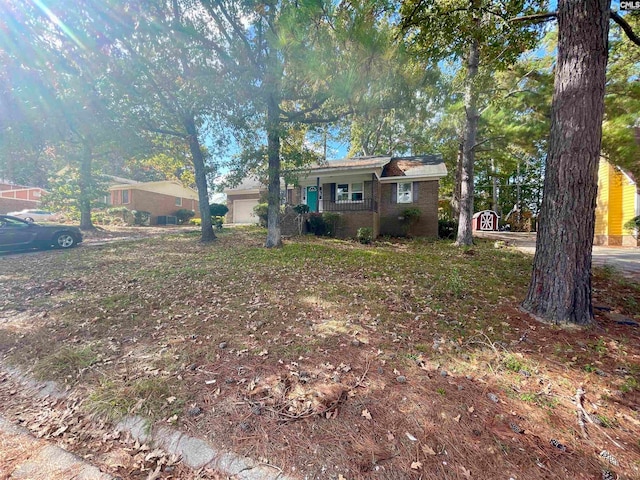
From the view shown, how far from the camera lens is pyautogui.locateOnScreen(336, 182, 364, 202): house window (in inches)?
646

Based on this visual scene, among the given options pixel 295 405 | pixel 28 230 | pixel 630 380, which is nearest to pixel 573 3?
pixel 630 380

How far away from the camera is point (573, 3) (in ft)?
11.5

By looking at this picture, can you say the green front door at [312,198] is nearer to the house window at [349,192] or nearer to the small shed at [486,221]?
the house window at [349,192]

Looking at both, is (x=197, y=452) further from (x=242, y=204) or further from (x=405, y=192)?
(x=242, y=204)

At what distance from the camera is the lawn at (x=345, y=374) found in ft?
6.38

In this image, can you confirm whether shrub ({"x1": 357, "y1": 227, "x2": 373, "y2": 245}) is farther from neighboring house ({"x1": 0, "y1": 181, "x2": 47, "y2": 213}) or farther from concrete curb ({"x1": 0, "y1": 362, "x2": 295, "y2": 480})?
neighboring house ({"x1": 0, "y1": 181, "x2": 47, "y2": 213})

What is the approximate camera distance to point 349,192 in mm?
16672

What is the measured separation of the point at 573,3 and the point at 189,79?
9.16 m

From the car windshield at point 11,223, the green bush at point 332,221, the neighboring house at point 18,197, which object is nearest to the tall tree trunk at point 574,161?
the green bush at point 332,221

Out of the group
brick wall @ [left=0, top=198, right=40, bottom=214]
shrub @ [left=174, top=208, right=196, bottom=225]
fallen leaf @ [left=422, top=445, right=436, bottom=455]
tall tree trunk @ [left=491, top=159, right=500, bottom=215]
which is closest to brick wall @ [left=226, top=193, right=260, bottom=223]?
shrub @ [left=174, top=208, right=196, bottom=225]

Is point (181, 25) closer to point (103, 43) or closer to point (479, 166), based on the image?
point (103, 43)

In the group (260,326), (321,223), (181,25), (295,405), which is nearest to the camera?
(295,405)

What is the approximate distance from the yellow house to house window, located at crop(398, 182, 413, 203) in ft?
26.2

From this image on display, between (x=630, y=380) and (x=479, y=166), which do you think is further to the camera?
(x=479, y=166)
